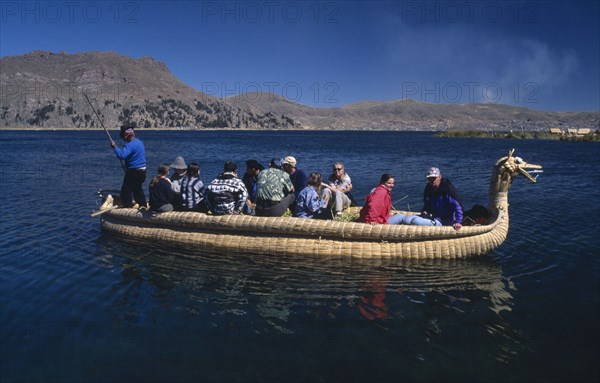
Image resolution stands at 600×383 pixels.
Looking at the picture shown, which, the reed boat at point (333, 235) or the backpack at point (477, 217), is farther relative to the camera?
the backpack at point (477, 217)

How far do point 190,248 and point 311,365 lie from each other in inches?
242

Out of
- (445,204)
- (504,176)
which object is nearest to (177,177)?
(445,204)

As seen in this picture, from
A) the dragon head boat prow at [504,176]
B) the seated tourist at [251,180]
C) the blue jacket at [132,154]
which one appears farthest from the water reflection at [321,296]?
the blue jacket at [132,154]

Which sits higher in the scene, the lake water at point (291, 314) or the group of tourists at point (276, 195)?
the group of tourists at point (276, 195)

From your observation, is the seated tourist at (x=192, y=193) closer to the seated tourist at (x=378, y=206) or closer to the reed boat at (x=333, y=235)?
A: the reed boat at (x=333, y=235)

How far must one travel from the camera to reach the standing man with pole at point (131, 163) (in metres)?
12.2

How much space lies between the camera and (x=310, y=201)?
1097 centimetres

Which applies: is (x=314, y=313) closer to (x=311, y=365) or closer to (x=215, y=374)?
(x=311, y=365)

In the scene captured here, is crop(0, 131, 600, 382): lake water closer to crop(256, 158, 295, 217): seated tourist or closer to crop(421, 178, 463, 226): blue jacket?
crop(421, 178, 463, 226): blue jacket

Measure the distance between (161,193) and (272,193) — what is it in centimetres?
307

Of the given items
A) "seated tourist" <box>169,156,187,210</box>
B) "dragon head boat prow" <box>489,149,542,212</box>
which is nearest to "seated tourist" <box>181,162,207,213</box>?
"seated tourist" <box>169,156,187,210</box>

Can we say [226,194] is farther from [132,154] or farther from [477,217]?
[477,217]

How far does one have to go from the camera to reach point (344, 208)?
12703 millimetres

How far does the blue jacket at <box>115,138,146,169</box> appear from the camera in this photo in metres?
12.2
